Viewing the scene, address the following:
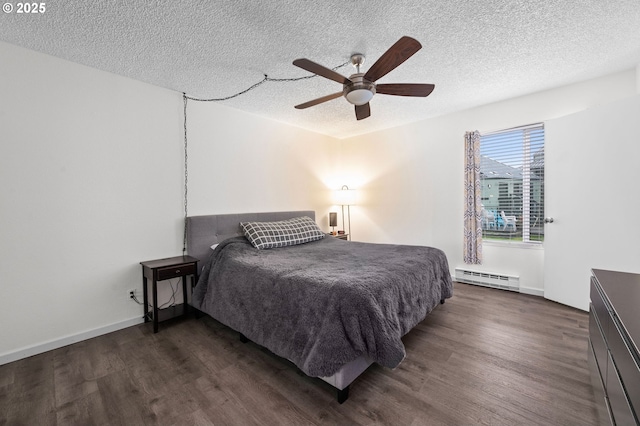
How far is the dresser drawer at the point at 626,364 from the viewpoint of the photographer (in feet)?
2.60

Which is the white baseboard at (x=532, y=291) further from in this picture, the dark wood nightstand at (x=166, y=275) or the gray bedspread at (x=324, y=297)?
the dark wood nightstand at (x=166, y=275)

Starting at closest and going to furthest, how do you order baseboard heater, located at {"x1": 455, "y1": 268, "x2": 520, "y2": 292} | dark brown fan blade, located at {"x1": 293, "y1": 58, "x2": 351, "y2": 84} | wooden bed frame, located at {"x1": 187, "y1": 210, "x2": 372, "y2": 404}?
dark brown fan blade, located at {"x1": 293, "y1": 58, "x2": 351, "y2": 84}, wooden bed frame, located at {"x1": 187, "y1": 210, "x2": 372, "y2": 404}, baseboard heater, located at {"x1": 455, "y1": 268, "x2": 520, "y2": 292}

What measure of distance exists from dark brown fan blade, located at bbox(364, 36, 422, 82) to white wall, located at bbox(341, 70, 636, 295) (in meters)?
2.48

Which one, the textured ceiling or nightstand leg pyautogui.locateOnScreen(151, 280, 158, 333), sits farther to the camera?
nightstand leg pyautogui.locateOnScreen(151, 280, 158, 333)

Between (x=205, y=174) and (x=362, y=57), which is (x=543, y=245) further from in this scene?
(x=205, y=174)

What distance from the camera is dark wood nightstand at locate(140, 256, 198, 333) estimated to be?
2.41m

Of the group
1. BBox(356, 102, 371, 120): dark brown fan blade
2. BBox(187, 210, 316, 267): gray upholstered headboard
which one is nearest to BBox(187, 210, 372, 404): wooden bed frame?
BBox(187, 210, 316, 267): gray upholstered headboard

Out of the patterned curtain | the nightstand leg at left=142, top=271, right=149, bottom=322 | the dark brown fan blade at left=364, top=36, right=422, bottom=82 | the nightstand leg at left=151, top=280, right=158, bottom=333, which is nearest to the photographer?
the dark brown fan blade at left=364, top=36, right=422, bottom=82

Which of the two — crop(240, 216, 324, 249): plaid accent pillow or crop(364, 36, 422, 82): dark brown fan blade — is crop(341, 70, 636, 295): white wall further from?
crop(364, 36, 422, 82): dark brown fan blade

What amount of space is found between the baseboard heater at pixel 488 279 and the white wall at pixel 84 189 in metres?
3.61

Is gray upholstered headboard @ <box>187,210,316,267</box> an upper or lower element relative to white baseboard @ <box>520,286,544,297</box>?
upper

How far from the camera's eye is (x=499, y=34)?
2.04 meters

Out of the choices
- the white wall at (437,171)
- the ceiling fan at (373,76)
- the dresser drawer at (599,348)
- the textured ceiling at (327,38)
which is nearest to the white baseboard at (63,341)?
the textured ceiling at (327,38)

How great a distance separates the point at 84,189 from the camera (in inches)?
93.5
